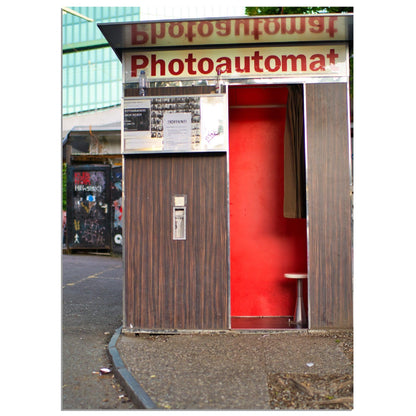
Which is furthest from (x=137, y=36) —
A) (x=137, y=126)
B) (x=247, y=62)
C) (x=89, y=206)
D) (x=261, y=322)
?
(x=89, y=206)

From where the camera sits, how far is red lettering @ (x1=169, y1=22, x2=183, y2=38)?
5.40 meters

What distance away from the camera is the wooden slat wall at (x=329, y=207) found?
5918 millimetres

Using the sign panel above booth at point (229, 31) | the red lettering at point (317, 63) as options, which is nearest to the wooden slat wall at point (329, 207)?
the red lettering at point (317, 63)

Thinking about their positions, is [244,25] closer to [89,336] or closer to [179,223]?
[179,223]

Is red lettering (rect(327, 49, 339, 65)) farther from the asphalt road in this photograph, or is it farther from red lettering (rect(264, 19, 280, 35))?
the asphalt road

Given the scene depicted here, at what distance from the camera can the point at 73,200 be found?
55.5ft

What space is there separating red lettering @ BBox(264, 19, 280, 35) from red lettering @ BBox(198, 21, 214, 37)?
616 mm

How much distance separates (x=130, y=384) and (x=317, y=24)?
4240 millimetres

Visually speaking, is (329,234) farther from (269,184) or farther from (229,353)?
(229,353)

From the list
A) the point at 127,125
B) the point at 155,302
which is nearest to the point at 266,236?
the point at 155,302

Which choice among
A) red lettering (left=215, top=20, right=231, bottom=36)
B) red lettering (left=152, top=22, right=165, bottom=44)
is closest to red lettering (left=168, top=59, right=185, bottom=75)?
red lettering (left=152, top=22, right=165, bottom=44)

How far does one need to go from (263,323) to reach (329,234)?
5.03 feet

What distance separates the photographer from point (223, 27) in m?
5.43

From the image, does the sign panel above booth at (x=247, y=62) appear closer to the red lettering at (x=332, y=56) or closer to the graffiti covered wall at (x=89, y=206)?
the red lettering at (x=332, y=56)
